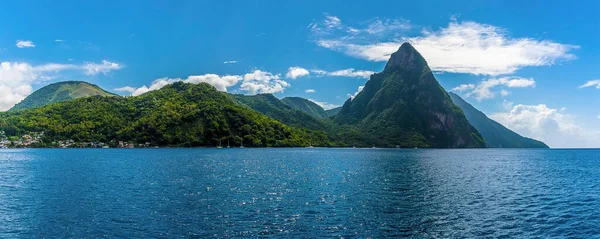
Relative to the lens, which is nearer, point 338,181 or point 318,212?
point 318,212

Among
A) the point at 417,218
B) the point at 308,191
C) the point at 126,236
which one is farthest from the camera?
the point at 308,191

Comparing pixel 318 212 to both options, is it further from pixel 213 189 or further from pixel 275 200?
pixel 213 189

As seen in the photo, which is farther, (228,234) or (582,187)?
(582,187)

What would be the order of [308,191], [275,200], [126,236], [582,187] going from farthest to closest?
[582,187] → [308,191] → [275,200] → [126,236]

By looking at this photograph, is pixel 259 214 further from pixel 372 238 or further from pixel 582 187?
pixel 582 187

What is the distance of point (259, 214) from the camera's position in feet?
156

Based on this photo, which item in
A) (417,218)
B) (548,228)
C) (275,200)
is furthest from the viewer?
(275,200)

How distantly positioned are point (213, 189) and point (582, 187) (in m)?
87.7

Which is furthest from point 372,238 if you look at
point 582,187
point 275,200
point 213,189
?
point 582,187

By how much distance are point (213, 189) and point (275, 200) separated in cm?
1833

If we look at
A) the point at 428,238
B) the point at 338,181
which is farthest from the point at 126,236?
the point at 338,181

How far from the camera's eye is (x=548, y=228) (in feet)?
143

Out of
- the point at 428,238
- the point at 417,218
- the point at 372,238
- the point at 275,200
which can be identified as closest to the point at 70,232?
the point at 275,200

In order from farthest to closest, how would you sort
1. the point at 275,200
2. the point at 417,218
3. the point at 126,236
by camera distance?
the point at 275,200, the point at 417,218, the point at 126,236
